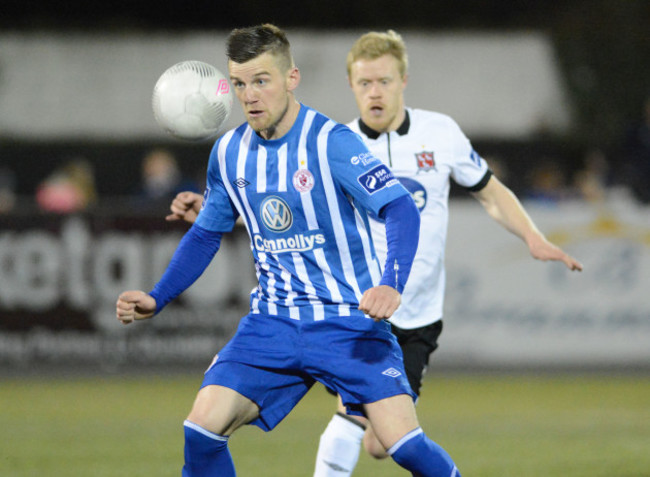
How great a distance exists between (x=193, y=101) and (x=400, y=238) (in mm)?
1137

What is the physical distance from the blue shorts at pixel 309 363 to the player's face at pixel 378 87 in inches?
59.4

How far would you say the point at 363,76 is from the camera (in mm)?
5449

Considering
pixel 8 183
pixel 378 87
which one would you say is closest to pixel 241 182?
pixel 378 87

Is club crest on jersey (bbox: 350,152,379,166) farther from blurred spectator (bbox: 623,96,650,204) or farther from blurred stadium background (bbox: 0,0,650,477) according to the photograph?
blurred spectator (bbox: 623,96,650,204)

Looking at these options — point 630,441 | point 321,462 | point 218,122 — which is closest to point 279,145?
point 218,122

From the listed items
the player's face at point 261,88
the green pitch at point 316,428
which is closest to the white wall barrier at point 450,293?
the green pitch at point 316,428

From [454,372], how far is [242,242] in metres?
2.58

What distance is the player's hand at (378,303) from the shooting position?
12.7 feet

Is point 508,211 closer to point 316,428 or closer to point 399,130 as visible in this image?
point 399,130

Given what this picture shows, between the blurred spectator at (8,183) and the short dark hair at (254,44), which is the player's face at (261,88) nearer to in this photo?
the short dark hair at (254,44)

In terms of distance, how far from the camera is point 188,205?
16.2 ft

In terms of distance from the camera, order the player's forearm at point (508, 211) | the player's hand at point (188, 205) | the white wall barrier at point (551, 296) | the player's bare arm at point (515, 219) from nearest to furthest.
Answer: the player's hand at point (188, 205) < the player's bare arm at point (515, 219) < the player's forearm at point (508, 211) < the white wall barrier at point (551, 296)

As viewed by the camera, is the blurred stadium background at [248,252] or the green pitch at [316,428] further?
the blurred stadium background at [248,252]

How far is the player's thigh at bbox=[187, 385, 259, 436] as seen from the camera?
13.8 ft
